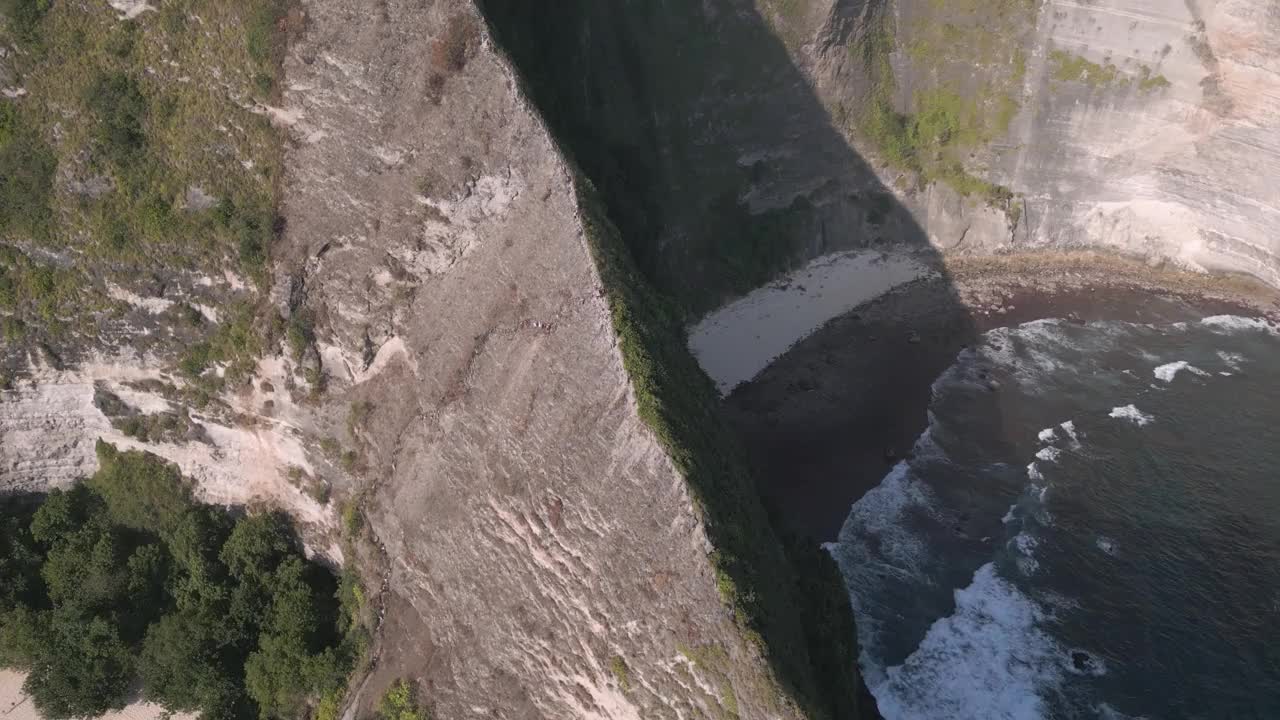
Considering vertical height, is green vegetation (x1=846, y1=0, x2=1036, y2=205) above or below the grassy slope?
above

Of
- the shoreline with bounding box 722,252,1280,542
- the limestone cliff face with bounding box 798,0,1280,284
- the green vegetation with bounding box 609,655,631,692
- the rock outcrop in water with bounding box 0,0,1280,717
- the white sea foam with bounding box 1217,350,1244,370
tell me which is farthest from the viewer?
the limestone cliff face with bounding box 798,0,1280,284

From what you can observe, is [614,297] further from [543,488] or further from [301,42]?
[301,42]

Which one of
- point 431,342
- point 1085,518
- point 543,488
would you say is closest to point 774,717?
point 543,488

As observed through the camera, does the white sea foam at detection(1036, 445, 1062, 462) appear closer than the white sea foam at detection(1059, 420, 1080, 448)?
Yes

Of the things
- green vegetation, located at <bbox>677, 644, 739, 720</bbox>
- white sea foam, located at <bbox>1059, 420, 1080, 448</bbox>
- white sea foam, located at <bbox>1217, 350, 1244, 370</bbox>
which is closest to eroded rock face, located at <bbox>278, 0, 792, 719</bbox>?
green vegetation, located at <bbox>677, 644, 739, 720</bbox>

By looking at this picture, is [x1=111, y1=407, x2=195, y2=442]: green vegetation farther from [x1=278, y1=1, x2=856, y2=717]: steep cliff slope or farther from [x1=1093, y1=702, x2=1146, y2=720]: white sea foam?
[x1=1093, y1=702, x2=1146, y2=720]: white sea foam

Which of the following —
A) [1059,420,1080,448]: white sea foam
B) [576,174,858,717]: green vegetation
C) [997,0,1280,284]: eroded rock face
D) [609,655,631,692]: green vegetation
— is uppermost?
[997,0,1280,284]: eroded rock face

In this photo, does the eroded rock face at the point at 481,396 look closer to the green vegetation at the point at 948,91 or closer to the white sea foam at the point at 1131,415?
the green vegetation at the point at 948,91

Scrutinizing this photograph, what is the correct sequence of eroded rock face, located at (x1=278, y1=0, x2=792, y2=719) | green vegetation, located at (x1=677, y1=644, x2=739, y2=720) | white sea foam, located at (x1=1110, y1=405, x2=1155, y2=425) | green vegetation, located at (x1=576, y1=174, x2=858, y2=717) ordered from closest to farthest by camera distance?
green vegetation, located at (x1=677, y1=644, x2=739, y2=720)
green vegetation, located at (x1=576, y1=174, x2=858, y2=717)
eroded rock face, located at (x1=278, y1=0, x2=792, y2=719)
white sea foam, located at (x1=1110, y1=405, x2=1155, y2=425)
